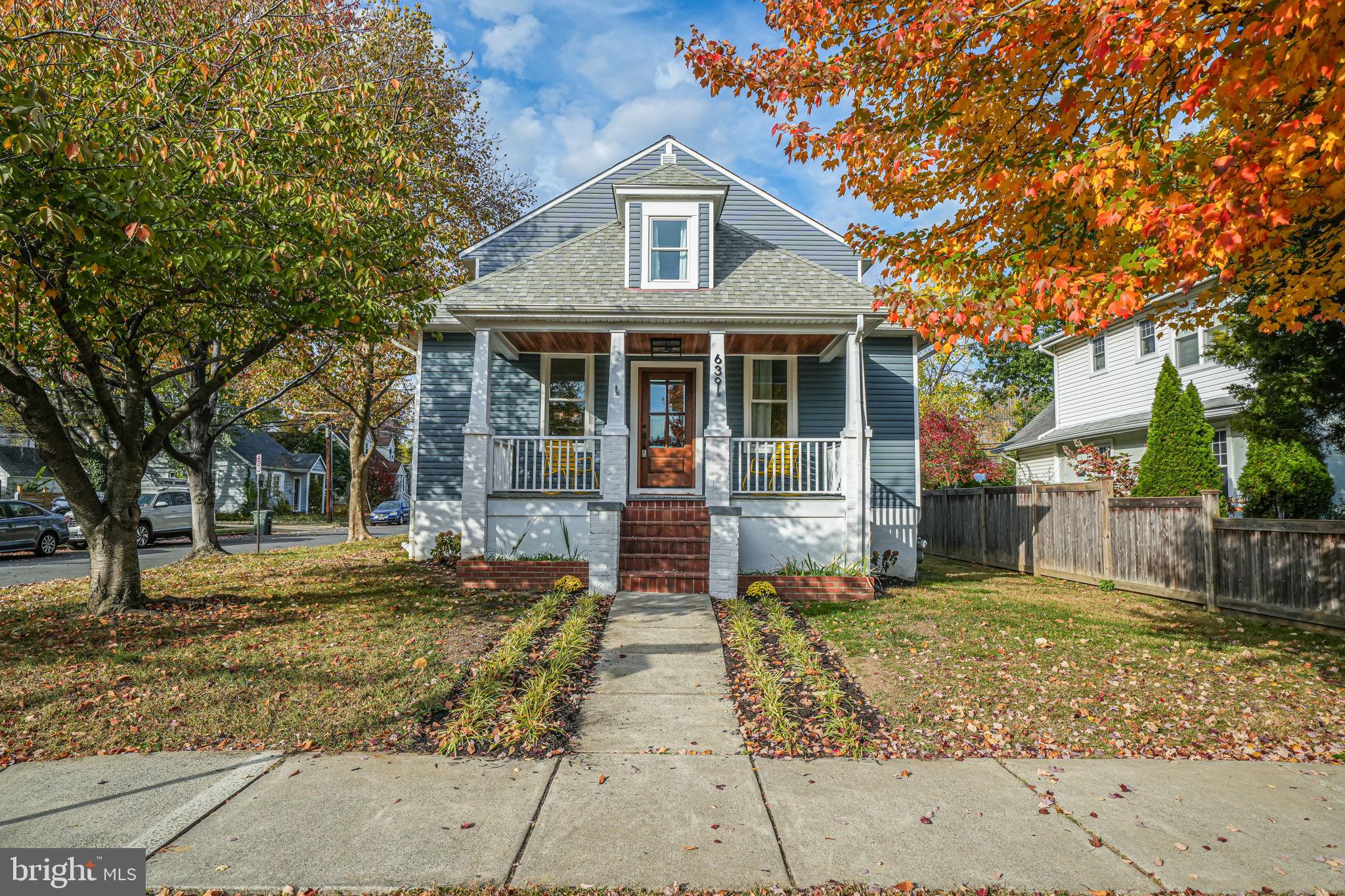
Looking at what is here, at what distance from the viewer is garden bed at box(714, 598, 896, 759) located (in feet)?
14.7

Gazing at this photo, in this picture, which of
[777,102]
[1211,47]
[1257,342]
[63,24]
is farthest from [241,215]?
[1257,342]

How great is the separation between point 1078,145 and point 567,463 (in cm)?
742

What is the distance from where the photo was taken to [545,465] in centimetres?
1066

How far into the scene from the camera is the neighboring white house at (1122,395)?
15141 millimetres

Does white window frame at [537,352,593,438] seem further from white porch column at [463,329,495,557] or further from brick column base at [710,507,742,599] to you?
brick column base at [710,507,742,599]

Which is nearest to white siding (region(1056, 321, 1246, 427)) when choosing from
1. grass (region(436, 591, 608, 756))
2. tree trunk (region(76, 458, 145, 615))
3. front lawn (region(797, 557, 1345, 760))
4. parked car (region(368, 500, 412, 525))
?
front lawn (region(797, 557, 1345, 760))

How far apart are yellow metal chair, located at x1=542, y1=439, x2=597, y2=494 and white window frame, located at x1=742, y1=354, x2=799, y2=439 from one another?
2.89 metres

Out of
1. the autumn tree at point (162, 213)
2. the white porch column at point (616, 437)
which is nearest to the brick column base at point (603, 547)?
the white porch column at point (616, 437)

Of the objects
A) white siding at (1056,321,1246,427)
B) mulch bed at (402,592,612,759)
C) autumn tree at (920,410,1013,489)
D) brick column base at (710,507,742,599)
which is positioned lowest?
mulch bed at (402,592,612,759)

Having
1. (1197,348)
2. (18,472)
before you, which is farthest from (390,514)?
(1197,348)

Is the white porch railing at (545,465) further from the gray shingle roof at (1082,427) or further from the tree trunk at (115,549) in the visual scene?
the gray shingle roof at (1082,427)

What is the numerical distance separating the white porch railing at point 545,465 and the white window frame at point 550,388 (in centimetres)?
105

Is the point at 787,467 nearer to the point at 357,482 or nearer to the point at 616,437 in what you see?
the point at 616,437

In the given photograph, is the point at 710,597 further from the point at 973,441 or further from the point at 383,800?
the point at 973,441
